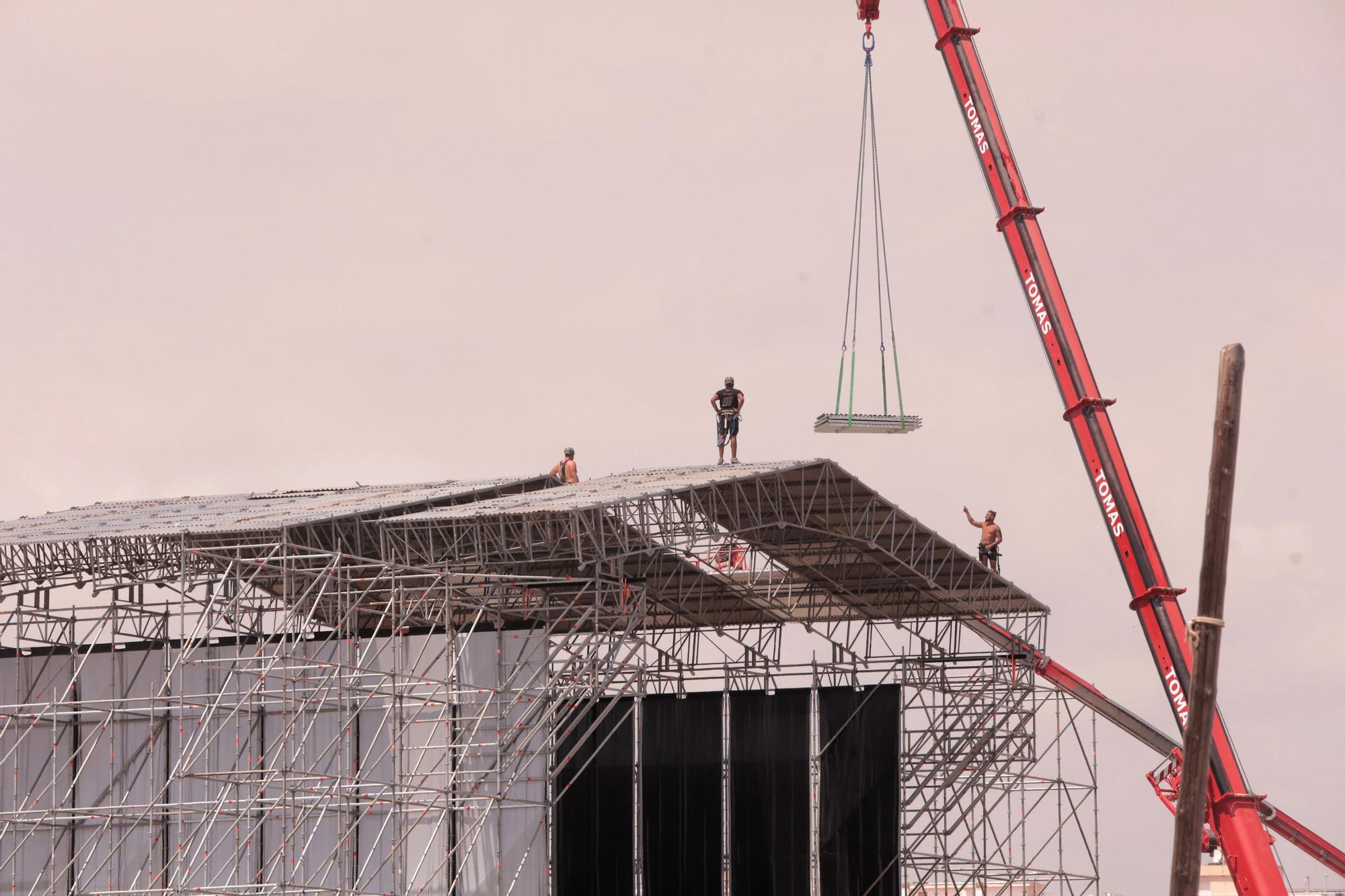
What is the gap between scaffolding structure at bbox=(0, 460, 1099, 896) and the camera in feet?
115

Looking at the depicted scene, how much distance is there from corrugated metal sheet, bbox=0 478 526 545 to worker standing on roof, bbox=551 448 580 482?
162cm

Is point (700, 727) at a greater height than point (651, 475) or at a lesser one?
lesser

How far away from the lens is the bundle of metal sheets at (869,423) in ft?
117

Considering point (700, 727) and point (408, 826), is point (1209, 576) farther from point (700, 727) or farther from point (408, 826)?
point (700, 727)

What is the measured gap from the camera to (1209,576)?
489 inches

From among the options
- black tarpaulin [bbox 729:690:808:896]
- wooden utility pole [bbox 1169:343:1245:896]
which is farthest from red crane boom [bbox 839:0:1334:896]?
wooden utility pole [bbox 1169:343:1245:896]

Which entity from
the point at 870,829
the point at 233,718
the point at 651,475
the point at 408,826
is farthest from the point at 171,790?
the point at 870,829

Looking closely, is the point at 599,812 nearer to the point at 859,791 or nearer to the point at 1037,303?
the point at 859,791

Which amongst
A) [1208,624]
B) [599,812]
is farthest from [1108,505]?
[1208,624]

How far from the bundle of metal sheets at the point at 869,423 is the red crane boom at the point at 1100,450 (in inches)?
113

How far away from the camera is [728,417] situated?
39.7 m

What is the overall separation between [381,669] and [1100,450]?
13.3 metres

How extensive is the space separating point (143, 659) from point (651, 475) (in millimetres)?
10300

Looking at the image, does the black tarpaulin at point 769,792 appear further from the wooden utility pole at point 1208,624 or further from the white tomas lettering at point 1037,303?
the wooden utility pole at point 1208,624
